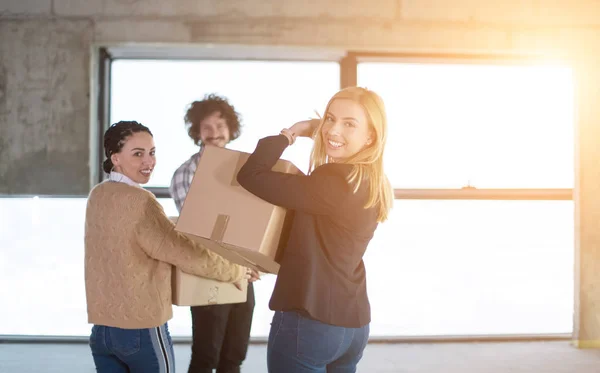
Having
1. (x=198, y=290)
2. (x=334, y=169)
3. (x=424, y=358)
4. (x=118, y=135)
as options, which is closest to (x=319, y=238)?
(x=334, y=169)

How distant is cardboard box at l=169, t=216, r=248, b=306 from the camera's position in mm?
1602

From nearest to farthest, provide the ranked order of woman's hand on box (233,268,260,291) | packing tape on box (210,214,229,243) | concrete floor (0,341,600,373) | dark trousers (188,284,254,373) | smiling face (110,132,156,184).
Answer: packing tape on box (210,214,229,243), smiling face (110,132,156,184), woman's hand on box (233,268,260,291), dark trousers (188,284,254,373), concrete floor (0,341,600,373)

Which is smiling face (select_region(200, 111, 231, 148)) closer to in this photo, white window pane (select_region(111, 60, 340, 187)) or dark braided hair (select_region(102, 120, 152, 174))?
dark braided hair (select_region(102, 120, 152, 174))

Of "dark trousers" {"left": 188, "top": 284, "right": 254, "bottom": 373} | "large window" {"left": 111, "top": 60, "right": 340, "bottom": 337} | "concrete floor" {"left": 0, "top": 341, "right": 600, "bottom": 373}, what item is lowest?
"concrete floor" {"left": 0, "top": 341, "right": 600, "bottom": 373}

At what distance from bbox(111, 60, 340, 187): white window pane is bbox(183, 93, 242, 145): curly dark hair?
1.22 metres

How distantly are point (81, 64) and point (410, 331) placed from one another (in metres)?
2.57

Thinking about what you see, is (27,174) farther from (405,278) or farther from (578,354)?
(578,354)

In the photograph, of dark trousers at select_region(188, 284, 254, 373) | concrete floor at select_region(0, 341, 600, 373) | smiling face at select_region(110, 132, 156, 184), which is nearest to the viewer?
smiling face at select_region(110, 132, 156, 184)

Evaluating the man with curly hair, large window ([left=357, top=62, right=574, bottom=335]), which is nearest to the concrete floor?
large window ([left=357, top=62, right=574, bottom=335])

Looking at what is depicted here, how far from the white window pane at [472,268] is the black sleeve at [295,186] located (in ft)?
8.68

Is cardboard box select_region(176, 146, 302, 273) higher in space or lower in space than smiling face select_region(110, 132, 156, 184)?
lower

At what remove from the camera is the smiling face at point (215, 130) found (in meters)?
2.57

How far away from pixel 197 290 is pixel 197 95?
2428 mm

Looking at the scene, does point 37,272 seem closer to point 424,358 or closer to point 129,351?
point 424,358
